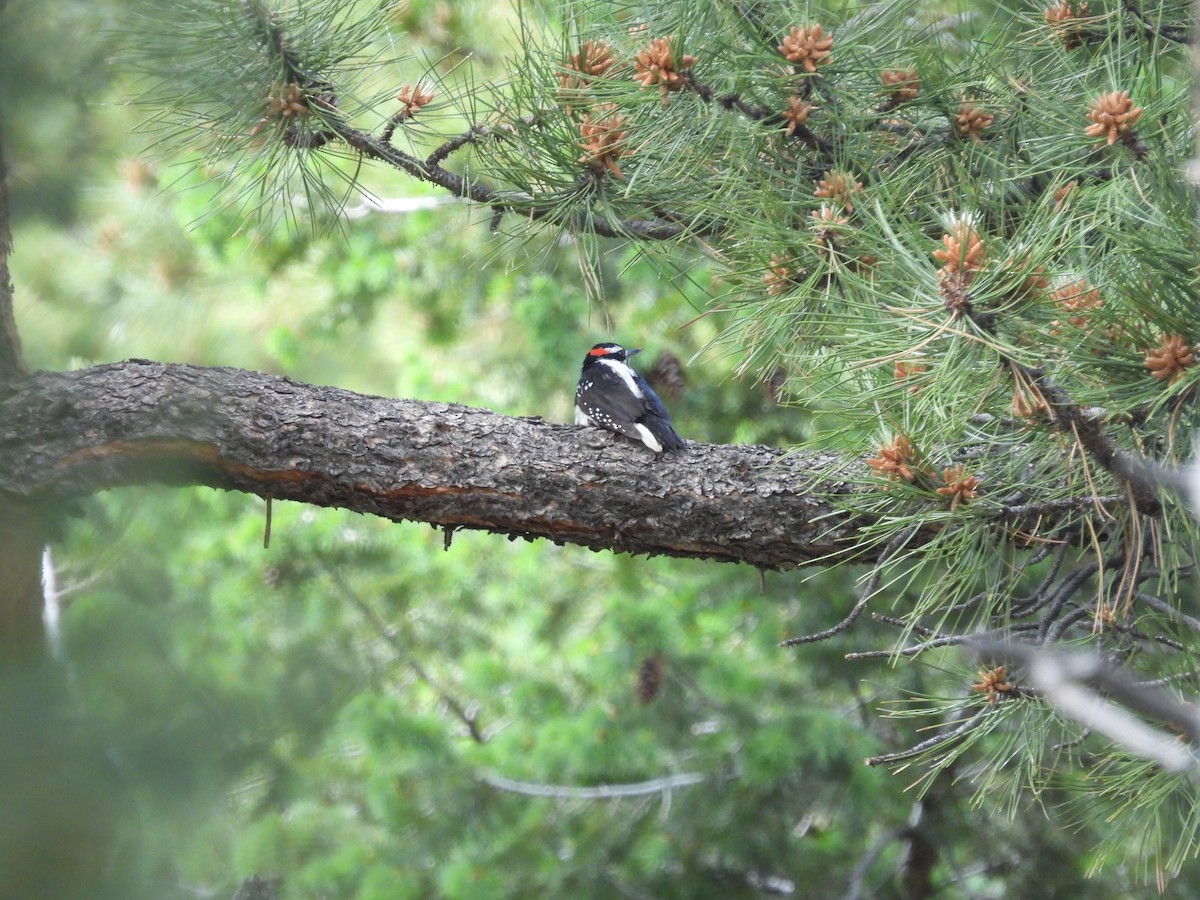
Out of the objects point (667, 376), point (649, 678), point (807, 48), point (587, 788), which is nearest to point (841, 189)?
point (807, 48)

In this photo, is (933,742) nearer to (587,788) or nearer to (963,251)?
(963,251)

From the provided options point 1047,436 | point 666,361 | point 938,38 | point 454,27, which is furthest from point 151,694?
point 454,27

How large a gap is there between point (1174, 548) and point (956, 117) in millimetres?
985

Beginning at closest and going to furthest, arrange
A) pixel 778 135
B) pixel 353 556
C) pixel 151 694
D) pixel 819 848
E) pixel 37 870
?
pixel 37 870 → pixel 151 694 → pixel 778 135 → pixel 819 848 → pixel 353 556

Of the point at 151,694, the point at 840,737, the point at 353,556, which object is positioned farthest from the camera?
the point at 353,556

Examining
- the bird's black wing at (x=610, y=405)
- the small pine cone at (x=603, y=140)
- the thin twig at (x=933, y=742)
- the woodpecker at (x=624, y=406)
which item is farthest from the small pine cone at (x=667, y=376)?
the thin twig at (x=933, y=742)

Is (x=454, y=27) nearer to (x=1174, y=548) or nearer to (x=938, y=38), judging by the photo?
(x=938, y=38)

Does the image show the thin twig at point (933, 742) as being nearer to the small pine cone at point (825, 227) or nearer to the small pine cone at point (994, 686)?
the small pine cone at point (994, 686)

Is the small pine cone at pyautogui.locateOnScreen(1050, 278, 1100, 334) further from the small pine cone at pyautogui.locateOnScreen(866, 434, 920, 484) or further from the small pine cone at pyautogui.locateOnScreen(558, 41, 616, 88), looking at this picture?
the small pine cone at pyautogui.locateOnScreen(558, 41, 616, 88)

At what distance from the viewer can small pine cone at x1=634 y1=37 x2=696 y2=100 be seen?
2092mm

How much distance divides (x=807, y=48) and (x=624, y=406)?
1129 millimetres

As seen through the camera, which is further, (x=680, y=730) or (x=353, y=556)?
(x=353, y=556)

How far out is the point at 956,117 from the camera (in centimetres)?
229

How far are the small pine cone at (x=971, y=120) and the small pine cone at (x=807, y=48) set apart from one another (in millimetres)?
378
